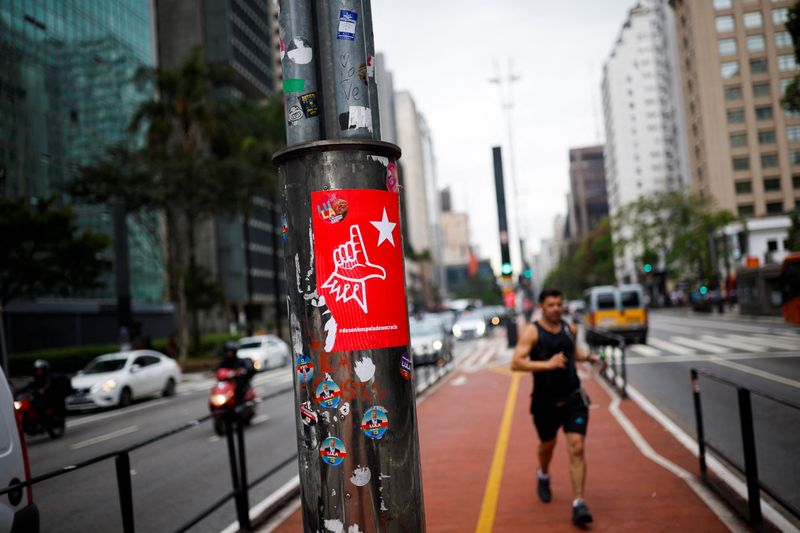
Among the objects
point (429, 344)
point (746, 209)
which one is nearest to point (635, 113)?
point (746, 209)

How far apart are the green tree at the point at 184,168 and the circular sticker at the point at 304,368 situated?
29.3m

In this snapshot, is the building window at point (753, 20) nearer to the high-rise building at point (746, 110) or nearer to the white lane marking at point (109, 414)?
the high-rise building at point (746, 110)

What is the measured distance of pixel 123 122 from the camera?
5075cm

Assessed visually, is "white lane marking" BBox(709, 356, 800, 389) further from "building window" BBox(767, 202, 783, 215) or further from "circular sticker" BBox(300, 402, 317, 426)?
"building window" BBox(767, 202, 783, 215)

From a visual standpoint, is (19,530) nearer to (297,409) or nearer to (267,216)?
(297,409)

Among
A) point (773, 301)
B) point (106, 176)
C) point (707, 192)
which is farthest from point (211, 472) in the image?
point (707, 192)

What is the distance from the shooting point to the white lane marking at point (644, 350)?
2169 cm

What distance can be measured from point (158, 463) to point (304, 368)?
3.95 m

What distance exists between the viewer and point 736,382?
8195mm

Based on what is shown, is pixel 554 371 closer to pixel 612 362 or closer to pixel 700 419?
pixel 700 419

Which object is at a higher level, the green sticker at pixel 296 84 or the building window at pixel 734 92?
the building window at pixel 734 92

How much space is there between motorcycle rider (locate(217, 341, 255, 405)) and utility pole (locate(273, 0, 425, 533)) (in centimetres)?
972

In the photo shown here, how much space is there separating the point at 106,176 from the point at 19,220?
7.83 meters

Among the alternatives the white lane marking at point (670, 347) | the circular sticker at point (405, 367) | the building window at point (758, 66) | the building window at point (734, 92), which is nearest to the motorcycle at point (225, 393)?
the circular sticker at point (405, 367)
